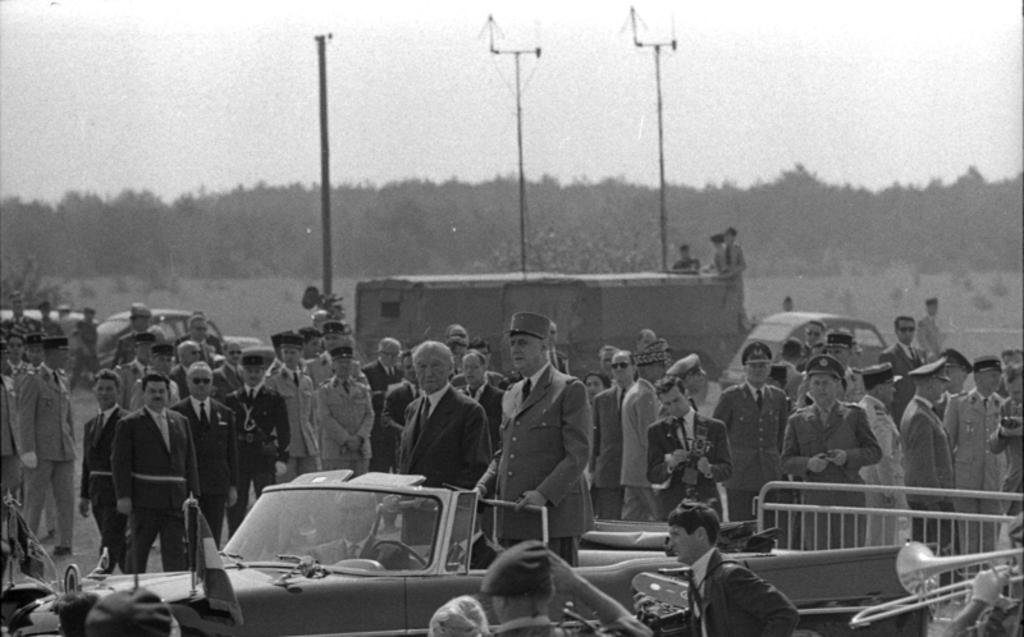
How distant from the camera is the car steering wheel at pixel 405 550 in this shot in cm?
817

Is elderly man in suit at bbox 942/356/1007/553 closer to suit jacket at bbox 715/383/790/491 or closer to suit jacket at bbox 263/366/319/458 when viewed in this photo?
suit jacket at bbox 715/383/790/491

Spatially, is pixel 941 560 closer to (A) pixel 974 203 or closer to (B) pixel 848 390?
(B) pixel 848 390

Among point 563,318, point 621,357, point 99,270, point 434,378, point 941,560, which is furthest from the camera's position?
point 99,270

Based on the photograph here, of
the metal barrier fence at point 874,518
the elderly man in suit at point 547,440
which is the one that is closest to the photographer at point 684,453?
the metal barrier fence at point 874,518

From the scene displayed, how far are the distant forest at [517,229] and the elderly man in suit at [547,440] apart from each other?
25.0 m

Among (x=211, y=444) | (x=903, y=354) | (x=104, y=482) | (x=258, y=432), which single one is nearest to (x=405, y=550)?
(x=211, y=444)

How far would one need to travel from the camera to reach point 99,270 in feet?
137

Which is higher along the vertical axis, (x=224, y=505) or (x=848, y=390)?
(x=848, y=390)

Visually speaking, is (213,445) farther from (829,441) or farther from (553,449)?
(829,441)

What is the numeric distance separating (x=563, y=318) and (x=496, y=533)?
2228cm

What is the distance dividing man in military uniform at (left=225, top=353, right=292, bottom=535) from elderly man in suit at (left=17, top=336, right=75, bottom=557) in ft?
5.00

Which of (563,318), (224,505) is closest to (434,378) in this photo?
(224,505)

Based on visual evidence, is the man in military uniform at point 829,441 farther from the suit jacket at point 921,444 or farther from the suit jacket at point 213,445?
the suit jacket at point 213,445

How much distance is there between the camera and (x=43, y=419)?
14844mm
